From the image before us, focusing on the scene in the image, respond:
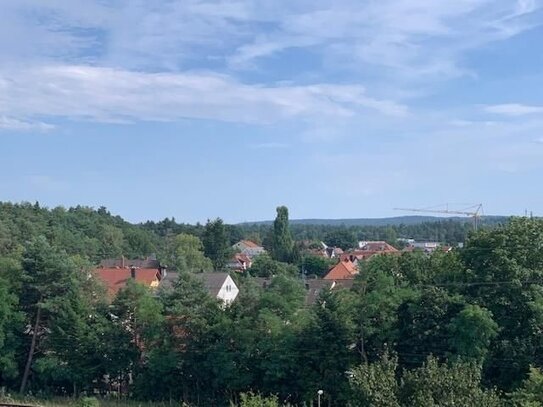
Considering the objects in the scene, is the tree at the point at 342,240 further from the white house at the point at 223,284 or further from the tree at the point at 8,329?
the tree at the point at 8,329

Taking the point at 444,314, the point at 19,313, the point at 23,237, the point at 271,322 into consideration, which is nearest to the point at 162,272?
the point at 23,237

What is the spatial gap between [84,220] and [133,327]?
82.6 meters

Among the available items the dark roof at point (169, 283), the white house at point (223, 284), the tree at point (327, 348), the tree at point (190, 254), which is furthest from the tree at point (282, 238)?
the tree at point (327, 348)

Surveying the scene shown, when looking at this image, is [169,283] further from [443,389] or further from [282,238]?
[282,238]

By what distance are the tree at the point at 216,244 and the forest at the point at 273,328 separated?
5320cm

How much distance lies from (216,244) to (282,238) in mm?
9524

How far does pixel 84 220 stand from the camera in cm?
11388

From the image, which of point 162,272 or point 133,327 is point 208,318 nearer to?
point 133,327

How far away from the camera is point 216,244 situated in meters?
93.3

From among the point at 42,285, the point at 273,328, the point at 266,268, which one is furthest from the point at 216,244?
the point at 273,328

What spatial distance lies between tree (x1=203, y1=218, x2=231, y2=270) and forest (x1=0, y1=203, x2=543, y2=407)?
175 ft

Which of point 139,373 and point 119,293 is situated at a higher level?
point 119,293

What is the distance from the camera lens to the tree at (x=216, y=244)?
92.9 metres

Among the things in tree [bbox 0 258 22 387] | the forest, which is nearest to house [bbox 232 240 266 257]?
the forest
